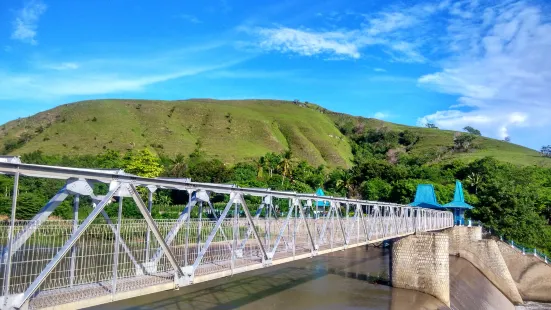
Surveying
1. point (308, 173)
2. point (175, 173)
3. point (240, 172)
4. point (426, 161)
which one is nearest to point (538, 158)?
point (426, 161)

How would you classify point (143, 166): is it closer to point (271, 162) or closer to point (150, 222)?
point (271, 162)

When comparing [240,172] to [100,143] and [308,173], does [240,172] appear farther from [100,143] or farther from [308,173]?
[100,143]

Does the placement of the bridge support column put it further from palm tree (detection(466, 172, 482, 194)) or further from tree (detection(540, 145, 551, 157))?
tree (detection(540, 145, 551, 157))

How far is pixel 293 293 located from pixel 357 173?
70.8 meters

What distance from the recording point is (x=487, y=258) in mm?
42000

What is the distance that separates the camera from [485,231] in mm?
57000

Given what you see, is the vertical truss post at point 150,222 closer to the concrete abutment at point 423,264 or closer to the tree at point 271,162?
the concrete abutment at point 423,264

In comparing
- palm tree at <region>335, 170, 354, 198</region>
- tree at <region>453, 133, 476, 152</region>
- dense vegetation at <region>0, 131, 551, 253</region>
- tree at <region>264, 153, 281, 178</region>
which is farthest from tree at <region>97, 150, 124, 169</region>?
tree at <region>453, 133, 476, 152</region>

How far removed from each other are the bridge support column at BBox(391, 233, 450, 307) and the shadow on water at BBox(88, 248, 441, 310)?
29.7 inches

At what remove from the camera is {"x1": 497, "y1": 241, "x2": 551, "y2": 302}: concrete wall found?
43.2 meters

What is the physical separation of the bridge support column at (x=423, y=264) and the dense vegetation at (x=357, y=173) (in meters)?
22.5

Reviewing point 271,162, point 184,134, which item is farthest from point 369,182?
point 184,134

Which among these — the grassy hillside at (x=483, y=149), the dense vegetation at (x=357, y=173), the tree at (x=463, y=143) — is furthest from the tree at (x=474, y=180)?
the tree at (x=463, y=143)

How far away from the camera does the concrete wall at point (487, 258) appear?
135 ft
